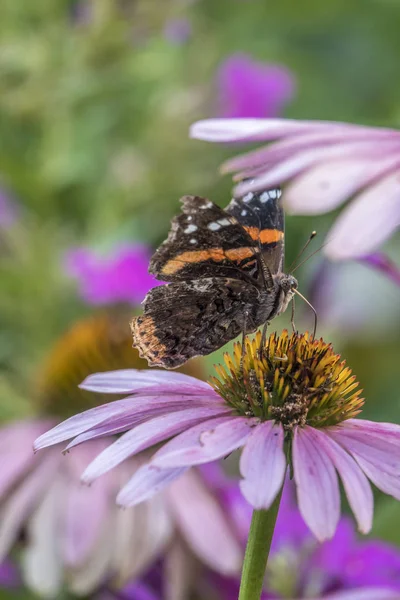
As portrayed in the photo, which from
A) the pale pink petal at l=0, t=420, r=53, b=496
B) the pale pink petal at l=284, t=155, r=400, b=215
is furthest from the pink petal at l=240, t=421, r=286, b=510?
the pale pink petal at l=0, t=420, r=53, b=496

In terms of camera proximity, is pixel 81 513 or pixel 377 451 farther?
pixel 81 513

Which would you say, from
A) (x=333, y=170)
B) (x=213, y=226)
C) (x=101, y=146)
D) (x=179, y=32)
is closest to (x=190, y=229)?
(x=213, y=226)

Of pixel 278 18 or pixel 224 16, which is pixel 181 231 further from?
pixel 224 16

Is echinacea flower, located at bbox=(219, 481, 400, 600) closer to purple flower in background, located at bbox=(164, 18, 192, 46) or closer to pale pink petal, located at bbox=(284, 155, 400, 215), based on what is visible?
pale pink petal, located at bbox=(284, 155, 400, 215)

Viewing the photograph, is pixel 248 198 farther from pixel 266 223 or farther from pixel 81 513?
pixel 81 513

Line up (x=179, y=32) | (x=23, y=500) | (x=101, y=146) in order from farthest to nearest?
(x=179, y=32)
(x=101, y=146)
(x=23, y=500)

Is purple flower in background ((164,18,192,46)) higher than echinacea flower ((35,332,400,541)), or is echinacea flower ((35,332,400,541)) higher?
purple flower in background ((164,18,192,46))

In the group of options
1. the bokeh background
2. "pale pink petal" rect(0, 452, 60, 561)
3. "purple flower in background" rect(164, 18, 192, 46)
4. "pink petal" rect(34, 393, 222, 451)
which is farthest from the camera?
"purple flower in background" rect(164, 18, 192, 46)
